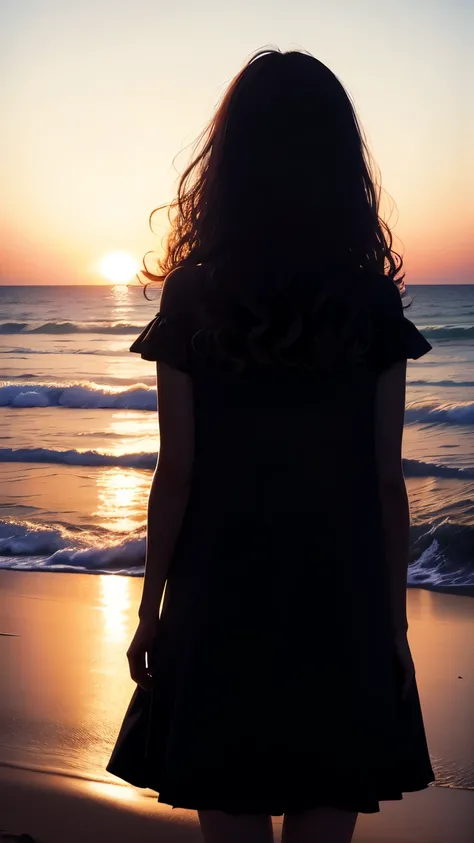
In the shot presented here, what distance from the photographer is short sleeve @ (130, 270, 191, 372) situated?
4.37 feet

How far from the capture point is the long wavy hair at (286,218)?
1299 mm

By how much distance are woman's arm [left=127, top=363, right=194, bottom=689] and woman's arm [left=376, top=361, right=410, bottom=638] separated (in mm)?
296

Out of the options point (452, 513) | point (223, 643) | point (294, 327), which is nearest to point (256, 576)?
point (223, 643)

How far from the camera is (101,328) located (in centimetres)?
2317

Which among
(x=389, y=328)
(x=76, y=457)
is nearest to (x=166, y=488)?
(x=389, y=328)

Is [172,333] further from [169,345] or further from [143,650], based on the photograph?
[143,650]

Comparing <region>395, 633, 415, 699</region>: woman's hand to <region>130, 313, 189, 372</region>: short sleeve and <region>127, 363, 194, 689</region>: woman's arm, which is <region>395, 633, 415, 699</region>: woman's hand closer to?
<region>127, 363, 194, 689</region>: woman's arm

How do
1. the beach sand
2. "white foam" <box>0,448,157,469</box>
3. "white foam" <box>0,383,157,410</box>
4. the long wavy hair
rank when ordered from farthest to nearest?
"white foam" <box>0,383,157,410</box> → "white foam" <box>0,448,157,469</box> → the beach sand → the long wavy hair

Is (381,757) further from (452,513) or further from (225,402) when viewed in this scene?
(452,513)

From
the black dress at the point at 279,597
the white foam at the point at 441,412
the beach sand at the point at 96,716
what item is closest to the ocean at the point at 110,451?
the white foam at the point at 441,412

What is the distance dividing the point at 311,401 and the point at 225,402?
0.13m

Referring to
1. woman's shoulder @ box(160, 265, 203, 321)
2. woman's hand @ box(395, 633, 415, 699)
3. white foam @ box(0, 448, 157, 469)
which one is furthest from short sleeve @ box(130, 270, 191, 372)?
white foam @ box(0, 448, 157, 469)

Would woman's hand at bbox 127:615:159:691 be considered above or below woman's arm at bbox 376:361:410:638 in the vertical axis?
below

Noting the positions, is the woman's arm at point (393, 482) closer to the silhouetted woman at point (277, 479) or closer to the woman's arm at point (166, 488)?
the silhouetted woman at point (277, 479)
